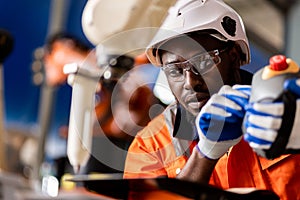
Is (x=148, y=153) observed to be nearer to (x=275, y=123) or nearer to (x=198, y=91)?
(x=198, y=91)

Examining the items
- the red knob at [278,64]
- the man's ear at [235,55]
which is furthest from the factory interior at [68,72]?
the red knob at [278,64]

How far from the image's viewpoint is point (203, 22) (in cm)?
71

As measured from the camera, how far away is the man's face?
2.27ft

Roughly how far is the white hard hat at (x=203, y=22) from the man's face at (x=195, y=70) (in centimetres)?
1

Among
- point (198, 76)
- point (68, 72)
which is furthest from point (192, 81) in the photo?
point (68, 72)

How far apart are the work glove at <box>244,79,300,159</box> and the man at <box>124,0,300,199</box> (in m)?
0.13

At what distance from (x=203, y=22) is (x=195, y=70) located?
0.06m

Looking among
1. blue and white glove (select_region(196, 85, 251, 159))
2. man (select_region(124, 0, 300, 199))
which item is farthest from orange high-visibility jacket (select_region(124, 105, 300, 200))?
blue and white glove (select_region(196, 85, 251, 159))

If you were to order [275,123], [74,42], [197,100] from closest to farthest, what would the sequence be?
[275,123], [197,100], [74,42]

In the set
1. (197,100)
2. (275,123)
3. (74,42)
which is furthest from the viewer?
(74,42)

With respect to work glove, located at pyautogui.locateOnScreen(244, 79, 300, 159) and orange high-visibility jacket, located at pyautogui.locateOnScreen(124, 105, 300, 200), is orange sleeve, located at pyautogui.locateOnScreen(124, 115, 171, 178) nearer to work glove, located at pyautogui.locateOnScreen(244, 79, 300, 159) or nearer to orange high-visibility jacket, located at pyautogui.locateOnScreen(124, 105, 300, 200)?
orange high-visibility jacket, located at pyautogui.locateOnScreen(124, 105, 300, 200)

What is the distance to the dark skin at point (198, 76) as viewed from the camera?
2.26 ft

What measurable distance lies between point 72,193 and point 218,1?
0.70m

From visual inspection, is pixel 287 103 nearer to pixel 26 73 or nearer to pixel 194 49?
pixel 194 49
